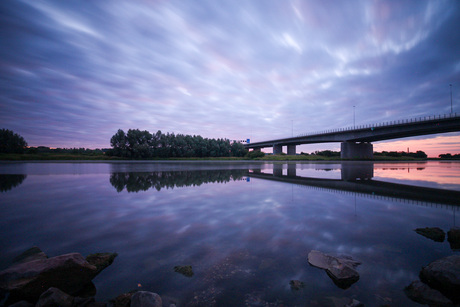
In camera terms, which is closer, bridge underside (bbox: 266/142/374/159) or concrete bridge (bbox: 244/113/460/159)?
concrete bridge (bbox: 244/113/460/159)

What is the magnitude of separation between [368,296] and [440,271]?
1.97 m

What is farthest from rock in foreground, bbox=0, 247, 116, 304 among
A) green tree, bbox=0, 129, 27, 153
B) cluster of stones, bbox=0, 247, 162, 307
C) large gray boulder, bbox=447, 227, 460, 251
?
green tree, bbox=0, 129, 27, 153

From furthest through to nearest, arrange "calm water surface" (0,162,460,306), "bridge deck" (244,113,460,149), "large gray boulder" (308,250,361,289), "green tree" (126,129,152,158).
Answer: "green tree" (126,129,152,158) < "bridge deck" (244,113,460,149) < "large gray boulder" (308,250,361,289) < "calm water surface" (0,162,460,306)

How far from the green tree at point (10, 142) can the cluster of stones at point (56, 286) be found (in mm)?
141566

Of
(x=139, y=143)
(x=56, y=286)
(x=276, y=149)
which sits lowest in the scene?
(x=56, y=286)

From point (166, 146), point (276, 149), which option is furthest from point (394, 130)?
point (166, 146)

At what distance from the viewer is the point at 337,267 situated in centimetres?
452

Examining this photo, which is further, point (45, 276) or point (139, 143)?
point (139, 143)

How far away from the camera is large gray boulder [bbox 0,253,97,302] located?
12.6 feet

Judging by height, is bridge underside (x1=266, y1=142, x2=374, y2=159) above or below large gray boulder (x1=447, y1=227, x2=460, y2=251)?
above

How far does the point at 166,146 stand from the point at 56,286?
115m

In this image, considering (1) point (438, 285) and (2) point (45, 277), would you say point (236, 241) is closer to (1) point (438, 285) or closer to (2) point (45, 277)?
(2) point (45, 277)

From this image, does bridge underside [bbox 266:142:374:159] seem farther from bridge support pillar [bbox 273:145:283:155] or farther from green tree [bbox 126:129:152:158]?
green tree [bbox 126:129:152:158]

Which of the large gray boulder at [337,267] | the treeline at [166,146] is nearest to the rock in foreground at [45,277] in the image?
the large gray boulder at [337,267]
